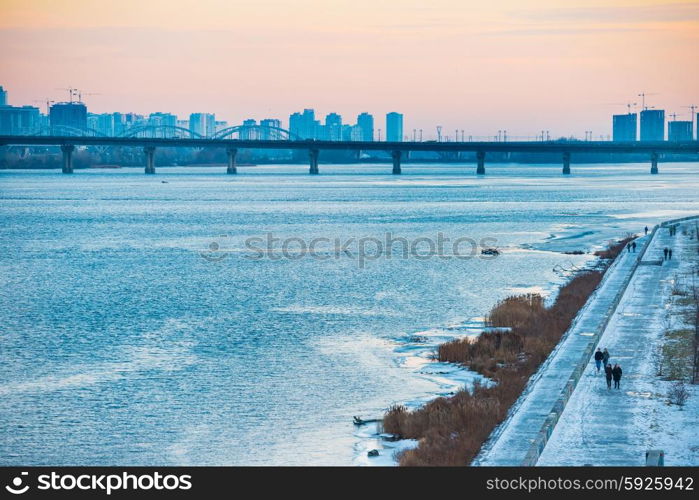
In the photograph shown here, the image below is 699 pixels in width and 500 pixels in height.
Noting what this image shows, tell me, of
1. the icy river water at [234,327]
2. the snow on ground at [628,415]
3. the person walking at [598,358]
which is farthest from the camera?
the person walking at [598,358]

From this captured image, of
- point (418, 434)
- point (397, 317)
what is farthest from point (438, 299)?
point (418, 434)

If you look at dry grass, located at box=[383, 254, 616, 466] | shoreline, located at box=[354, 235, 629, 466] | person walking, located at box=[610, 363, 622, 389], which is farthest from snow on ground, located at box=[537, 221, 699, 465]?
dry grass, located at box=[383, 254, 616, 466]

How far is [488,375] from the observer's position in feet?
127

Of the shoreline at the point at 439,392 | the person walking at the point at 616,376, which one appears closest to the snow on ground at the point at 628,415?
the person walking at the point at 616,376

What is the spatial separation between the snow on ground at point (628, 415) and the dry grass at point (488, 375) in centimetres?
204

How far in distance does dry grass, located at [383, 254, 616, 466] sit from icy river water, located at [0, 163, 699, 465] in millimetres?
1404

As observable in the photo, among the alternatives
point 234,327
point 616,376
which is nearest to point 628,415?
point 616,376

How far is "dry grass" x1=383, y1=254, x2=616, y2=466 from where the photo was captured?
29203 millimetres

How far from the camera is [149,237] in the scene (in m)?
109

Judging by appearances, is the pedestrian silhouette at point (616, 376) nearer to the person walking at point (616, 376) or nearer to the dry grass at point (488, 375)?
the person walking at point (616, 376)

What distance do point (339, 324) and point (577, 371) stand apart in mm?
18161

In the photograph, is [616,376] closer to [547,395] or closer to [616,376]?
[616,376]

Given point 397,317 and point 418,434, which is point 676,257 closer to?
point 397,317

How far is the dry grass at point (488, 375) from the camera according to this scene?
1150 inches
